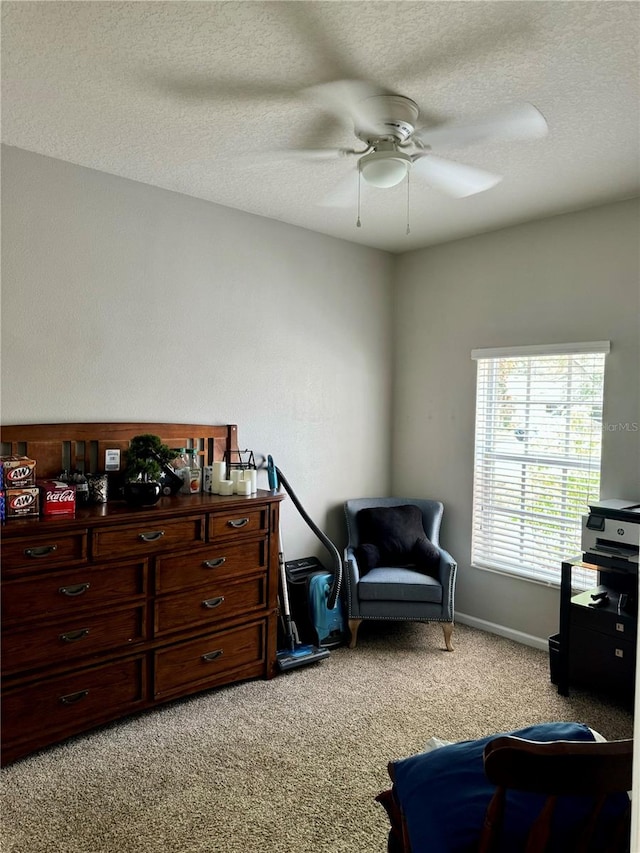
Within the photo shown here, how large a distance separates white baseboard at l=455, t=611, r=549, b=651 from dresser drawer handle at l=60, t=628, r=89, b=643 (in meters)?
2.61

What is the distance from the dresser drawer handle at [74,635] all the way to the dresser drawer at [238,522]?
0.71 metres

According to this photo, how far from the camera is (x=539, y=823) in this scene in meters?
1.11

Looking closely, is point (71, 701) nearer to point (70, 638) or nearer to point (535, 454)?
point (70, 638)

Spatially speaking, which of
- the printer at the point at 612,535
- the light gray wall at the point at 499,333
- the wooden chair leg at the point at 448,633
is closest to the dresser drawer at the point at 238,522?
the wooden chair leg at the point at 448,633

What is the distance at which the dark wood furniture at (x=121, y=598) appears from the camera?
241 cm

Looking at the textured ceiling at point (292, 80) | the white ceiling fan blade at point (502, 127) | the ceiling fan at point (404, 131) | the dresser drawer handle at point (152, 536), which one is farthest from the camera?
the dresser drawer handle at point (152, 536)

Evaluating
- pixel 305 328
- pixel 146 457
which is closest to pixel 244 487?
pixel 146 457

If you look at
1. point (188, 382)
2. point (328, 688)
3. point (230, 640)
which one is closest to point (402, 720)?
point (328, 688)

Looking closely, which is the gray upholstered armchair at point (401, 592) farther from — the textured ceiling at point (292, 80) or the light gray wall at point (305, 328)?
the textured ceiling at point (292, 80)

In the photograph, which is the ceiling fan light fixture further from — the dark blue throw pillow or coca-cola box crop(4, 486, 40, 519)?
the dark blue throw pillow

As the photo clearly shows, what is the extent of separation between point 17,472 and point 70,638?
2.49 ft

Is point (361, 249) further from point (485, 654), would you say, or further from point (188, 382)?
point (485, 654)

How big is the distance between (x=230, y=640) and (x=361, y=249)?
2854 millimetres

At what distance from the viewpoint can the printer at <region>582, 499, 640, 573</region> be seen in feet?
9.63
